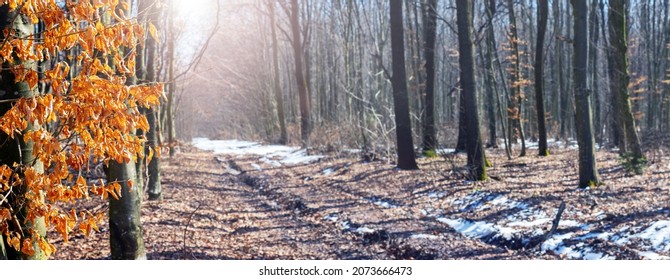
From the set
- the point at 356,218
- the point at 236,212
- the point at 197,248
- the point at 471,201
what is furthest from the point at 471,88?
the point at 197,248

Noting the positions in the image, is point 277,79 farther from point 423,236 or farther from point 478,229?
point 423,236

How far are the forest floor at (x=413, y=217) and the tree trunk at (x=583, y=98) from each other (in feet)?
1.21

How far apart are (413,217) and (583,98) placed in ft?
14.0

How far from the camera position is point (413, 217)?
30.4 ft

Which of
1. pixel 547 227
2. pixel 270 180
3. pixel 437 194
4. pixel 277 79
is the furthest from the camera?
A: pixel 277 79

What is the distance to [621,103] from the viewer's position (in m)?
12.4

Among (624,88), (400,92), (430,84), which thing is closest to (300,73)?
(430,84)

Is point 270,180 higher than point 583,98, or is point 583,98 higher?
point 583,98

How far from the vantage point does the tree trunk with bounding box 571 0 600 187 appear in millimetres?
10461

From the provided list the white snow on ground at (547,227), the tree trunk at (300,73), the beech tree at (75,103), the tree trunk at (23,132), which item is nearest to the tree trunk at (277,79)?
the tree trunk at (300,73)

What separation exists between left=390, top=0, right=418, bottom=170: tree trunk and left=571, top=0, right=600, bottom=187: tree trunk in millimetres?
5125

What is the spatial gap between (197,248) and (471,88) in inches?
297

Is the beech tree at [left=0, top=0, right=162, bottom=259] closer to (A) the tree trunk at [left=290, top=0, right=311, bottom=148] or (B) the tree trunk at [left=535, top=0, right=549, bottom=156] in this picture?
(B) the tree trunk at [left=535, top=0, right=549, bottom=156]

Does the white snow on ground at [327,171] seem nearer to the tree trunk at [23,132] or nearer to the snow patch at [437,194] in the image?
the snow patch at [437,194]
